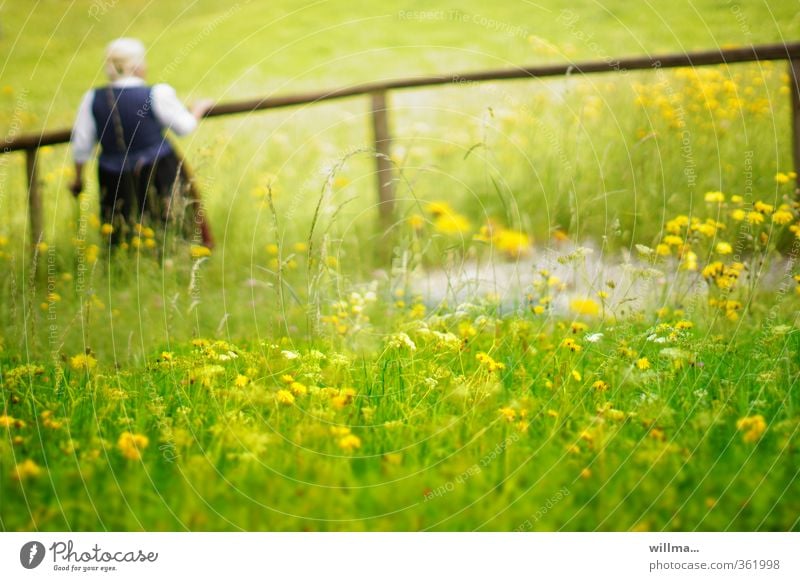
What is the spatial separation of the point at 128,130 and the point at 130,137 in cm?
4

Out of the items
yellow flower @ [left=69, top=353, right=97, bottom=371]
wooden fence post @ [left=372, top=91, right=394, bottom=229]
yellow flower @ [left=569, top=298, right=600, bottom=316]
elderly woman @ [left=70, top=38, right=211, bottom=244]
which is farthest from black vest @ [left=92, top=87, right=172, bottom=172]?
yellow flower @ [left=569, top=298, right=600, bottom=316]

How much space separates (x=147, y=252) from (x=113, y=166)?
2.10 ft

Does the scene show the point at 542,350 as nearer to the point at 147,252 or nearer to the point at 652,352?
the point at 652,352

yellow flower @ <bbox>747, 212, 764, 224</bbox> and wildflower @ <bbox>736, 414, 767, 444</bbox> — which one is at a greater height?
yellow flower @ <bbox>747, 212, 764, 224</bbox>

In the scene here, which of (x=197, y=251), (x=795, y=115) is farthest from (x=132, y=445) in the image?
(x=795, y=115)

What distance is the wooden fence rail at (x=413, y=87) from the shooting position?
11.7 ft

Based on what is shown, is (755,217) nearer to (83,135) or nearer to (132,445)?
(132,445)

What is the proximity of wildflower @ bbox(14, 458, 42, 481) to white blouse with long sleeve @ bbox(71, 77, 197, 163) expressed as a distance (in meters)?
2.10

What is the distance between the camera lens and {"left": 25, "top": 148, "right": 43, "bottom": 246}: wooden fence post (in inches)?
158

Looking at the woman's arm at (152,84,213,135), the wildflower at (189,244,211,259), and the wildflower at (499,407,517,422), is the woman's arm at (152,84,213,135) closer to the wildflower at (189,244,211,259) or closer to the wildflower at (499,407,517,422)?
the wildflower at (189,244,211,259)

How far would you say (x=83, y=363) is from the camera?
281cm

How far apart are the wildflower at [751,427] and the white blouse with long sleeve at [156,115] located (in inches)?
116

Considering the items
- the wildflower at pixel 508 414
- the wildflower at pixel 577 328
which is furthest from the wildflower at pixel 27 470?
the wildflower at pixel 577 328
